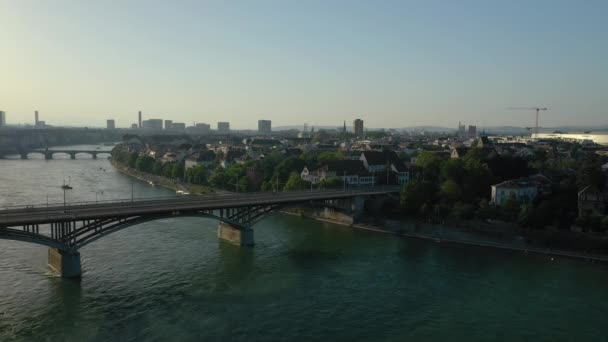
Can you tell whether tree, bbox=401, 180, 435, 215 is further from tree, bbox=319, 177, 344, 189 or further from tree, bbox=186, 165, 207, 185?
tree, bbox=186, 165, 207, 185

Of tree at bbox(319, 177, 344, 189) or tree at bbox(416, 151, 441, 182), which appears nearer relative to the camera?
tree at bbox(416, 151, 441, 182)

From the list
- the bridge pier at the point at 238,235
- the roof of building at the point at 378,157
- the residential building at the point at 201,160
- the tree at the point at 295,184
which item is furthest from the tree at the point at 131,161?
the bridge pier at the point at 238,235

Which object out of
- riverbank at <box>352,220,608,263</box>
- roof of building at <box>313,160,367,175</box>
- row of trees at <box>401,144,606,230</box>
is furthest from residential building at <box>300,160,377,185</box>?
riverbank at <box>352,220,608,263</box>

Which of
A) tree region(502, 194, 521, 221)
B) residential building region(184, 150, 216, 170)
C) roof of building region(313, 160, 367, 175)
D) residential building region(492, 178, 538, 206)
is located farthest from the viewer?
residential building region(184, 150, 216, 170)

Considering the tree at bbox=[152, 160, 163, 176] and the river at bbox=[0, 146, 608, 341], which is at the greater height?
the tree at bbox=[152, 160, 163, 176]

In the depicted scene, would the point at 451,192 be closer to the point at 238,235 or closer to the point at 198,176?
the point at 238,235

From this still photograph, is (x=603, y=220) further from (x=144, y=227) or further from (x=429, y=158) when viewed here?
(x=144, y=227)

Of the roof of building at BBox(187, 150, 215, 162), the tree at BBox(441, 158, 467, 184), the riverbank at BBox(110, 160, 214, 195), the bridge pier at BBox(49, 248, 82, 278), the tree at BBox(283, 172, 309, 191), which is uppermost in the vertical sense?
the tree at BBox(441, 158, 467, 184)

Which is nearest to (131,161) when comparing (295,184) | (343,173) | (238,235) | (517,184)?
(295,184)
